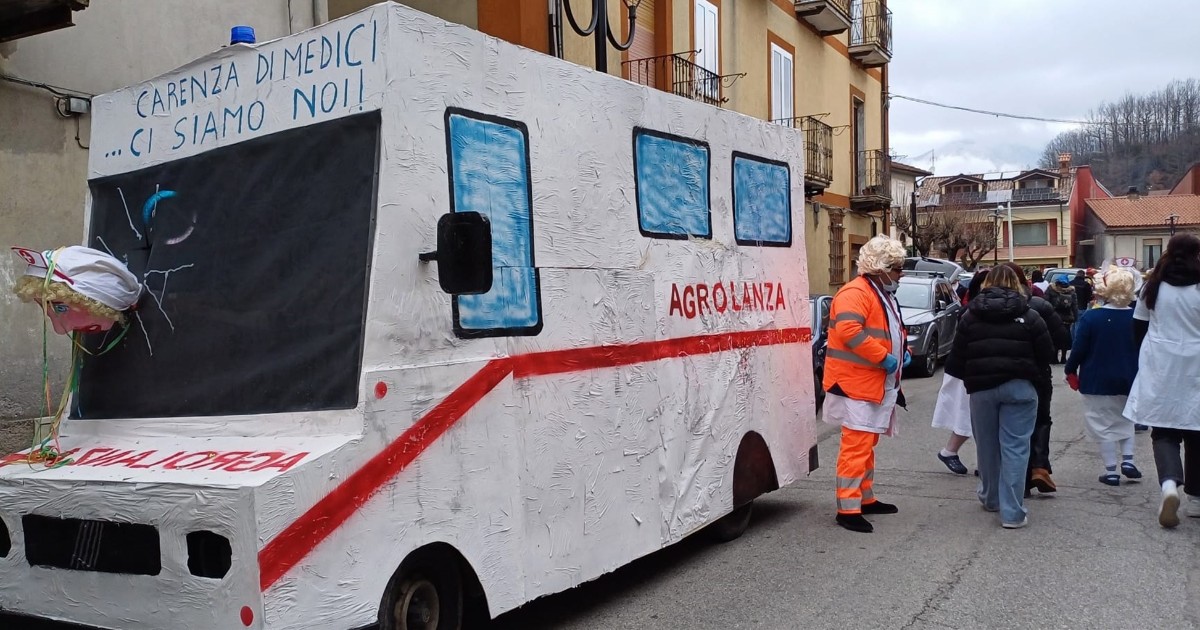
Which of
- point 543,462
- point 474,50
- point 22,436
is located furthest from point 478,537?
point 22,436

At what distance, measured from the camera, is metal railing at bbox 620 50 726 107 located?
16.4 metres

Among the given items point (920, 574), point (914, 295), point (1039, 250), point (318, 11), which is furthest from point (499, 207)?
point (1039, 250)

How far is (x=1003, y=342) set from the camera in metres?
6.75

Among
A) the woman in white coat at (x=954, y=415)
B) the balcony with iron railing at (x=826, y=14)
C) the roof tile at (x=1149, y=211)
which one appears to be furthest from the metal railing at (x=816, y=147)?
the roof tile at (x=1149, y=211)

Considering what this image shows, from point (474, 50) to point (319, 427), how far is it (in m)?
1.69

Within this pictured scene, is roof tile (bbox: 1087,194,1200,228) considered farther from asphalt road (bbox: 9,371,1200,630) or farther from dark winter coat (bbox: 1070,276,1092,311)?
asphalt road (bbox: 9,371,1200,630)

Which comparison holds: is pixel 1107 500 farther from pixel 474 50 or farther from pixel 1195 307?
pixel 474 50

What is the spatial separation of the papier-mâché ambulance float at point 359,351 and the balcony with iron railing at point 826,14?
61.3 feet

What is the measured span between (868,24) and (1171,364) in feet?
71.6

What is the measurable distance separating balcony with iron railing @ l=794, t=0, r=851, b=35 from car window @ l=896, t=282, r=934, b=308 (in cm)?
738

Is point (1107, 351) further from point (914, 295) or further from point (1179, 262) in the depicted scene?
point (914, 295)

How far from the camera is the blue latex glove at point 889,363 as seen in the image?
255 inches

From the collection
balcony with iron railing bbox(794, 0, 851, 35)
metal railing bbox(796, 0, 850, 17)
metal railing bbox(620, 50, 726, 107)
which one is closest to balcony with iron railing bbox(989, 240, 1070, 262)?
metal railing bbox(796, 0, 850, 17)

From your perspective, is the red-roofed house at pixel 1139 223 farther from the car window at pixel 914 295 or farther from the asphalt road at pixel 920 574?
the asphalt road at pixel 920 574
